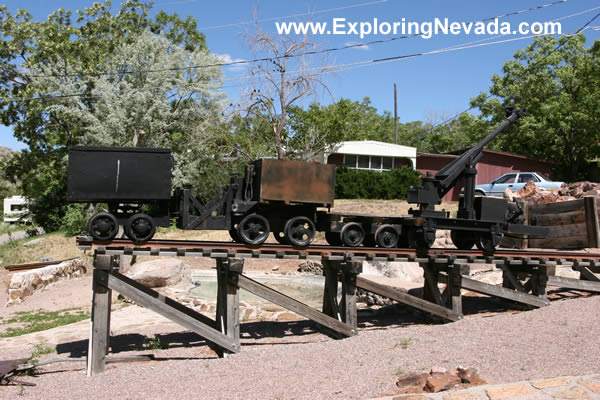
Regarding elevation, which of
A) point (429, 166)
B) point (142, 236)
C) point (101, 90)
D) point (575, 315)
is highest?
point (101, 90)

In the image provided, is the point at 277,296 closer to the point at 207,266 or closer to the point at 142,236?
the point at 142,236

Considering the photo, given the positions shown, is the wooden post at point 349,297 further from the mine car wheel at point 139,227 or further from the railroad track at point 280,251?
the mine car wheel at point 139,227

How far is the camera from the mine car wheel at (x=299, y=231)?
32.3 feet

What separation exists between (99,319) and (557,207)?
38.5 feet

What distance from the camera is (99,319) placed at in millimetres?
9156

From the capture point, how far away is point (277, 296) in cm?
1011

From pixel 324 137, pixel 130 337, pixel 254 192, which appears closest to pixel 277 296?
pixel 254 192

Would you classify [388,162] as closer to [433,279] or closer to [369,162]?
[369,162]

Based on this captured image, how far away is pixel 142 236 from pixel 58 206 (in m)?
25.8

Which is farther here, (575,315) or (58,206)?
(58,206)

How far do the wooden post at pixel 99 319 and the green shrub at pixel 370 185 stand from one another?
73.8ft

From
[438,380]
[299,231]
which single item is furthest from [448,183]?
[438,380]

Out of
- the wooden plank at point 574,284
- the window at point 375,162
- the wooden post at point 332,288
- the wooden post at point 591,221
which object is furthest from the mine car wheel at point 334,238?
the window at point 375,162

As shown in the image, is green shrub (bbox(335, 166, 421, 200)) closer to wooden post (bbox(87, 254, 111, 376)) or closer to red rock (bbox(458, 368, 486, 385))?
wooden post (bbox(87, 254, 111, 376))
